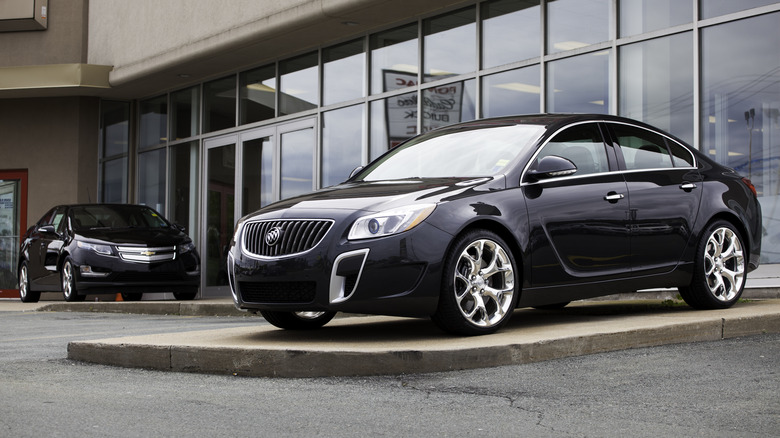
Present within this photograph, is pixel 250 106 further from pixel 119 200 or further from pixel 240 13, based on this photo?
pixel 119 200

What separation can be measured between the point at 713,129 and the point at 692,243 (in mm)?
3865

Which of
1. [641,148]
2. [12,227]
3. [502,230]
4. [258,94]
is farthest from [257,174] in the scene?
[502,230]

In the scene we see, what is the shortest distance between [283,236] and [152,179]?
16.4 meters

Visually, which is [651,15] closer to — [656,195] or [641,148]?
[641,148]

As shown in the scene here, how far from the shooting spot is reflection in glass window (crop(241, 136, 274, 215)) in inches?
712

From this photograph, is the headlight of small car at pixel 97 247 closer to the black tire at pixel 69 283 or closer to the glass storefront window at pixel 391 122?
the black tire at pixel 69 283

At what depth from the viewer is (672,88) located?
11359mm

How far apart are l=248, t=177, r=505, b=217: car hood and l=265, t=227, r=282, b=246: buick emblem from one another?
12 cm

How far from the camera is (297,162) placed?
17391mm

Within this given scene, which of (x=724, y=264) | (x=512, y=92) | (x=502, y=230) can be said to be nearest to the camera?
(x=502, y=230)

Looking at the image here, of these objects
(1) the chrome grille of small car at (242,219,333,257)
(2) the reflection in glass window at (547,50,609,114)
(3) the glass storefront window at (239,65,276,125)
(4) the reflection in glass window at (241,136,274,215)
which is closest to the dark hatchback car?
(4) the reflection in glass window at (241,136,274,215)

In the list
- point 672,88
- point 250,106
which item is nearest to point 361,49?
point 250,106

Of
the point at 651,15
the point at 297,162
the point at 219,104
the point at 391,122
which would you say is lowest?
the point at 297,162

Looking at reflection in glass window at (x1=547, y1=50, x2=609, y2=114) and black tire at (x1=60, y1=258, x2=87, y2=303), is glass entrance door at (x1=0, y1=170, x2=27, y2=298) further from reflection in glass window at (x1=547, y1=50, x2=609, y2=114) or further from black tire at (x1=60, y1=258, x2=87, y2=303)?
reflection in glass window at (x1=547, y1=50, x2=609, y2=114)
